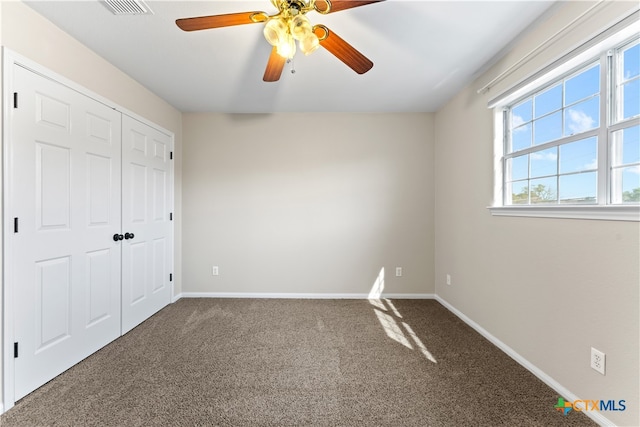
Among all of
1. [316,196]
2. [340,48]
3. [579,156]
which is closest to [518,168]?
[579,156]

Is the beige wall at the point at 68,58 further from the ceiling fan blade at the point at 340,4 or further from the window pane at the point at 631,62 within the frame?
the window pane at the point at 631,62

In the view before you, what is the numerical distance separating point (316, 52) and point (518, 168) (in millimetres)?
1948

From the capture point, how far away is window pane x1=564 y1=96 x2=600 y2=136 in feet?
5.41

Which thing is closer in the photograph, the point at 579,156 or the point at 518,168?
the point at 579,156

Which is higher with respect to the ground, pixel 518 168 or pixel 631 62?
pixel 631 62

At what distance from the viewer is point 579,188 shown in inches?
69.0

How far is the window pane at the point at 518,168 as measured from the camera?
7.35 feet

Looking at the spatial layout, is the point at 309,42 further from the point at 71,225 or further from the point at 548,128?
the point at 71,225

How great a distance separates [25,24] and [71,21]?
256 millimetres

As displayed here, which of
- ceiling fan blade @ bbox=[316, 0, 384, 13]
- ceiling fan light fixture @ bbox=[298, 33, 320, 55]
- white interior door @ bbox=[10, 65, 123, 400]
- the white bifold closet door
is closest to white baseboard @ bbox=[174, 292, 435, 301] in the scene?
the white bifold closet door

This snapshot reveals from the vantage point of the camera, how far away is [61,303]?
2.01 m

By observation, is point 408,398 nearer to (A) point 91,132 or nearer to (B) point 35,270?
(B) point 35,270

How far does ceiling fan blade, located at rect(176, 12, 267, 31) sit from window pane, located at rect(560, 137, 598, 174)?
6.65 feet

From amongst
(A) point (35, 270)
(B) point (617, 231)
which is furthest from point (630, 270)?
(A) point (35, 270)
